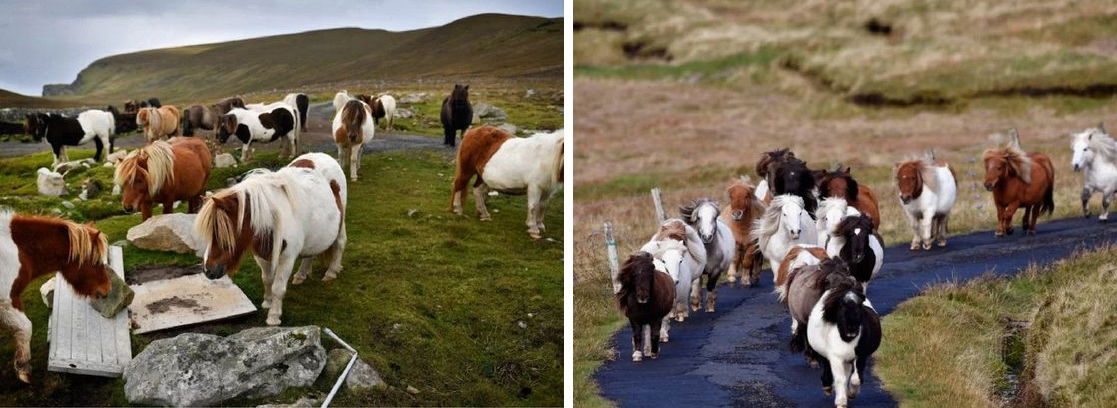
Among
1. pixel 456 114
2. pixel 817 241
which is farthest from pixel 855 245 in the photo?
pixel 456 114

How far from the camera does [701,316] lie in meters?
8.99

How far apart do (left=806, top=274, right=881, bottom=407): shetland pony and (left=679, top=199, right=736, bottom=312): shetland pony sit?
1.88m

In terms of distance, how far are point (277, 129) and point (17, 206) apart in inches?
71.1

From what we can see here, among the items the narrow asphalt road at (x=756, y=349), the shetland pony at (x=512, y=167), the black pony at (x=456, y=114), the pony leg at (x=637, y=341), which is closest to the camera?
the narrow asphalt road at (x=756, y=349)

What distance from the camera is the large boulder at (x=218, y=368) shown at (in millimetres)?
6719

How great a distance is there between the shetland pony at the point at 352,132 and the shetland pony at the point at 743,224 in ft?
9.71

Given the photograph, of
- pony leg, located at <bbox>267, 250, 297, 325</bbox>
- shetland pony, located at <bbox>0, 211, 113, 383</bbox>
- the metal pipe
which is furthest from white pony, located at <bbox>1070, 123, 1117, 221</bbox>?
shetland pony, located at <bbox>0, 211, 113, 383</bbox>

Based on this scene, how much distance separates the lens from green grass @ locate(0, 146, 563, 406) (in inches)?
283

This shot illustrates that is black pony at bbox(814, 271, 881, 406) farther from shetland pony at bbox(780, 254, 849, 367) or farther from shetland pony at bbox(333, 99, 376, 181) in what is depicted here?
shetland pony at bbox(333, 99, 376, 181)

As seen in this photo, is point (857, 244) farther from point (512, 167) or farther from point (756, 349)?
point (512, 167)

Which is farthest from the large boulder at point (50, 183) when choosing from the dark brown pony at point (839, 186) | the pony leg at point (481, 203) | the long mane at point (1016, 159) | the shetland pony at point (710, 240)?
the long mane at point (1016, 159)

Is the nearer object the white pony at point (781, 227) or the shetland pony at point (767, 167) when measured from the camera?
the white pony at point (781, 227)

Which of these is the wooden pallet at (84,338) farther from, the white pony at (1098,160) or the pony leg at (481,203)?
the white pony at (1098,160)

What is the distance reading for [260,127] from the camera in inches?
320
